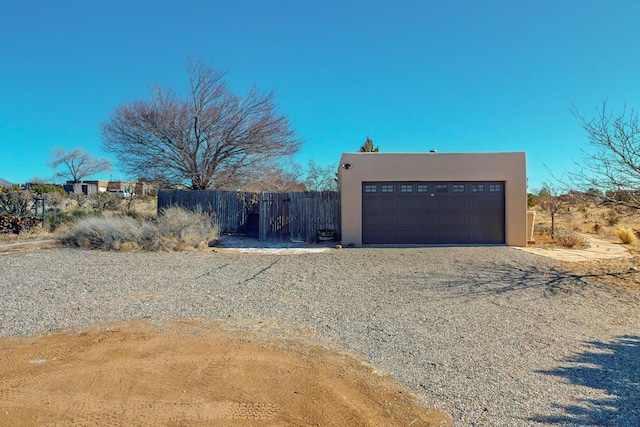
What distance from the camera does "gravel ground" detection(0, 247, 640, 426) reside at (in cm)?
340

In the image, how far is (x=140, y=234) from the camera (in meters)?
12.2

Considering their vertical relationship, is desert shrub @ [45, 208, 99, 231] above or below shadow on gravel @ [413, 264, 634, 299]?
above

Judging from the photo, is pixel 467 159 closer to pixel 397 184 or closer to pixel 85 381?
pixel 397 184

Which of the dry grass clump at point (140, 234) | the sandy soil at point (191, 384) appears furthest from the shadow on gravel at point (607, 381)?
the dry grass clump at point (140, 234)

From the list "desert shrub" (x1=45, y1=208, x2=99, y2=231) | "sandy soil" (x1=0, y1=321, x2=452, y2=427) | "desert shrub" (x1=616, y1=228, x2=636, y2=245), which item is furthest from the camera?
"desert shrub" (x1=45, y1=208, x2=99, y2=231)

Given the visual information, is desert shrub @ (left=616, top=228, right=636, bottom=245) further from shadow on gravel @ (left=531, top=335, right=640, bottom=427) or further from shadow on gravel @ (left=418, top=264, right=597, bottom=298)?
shadow on gravel @ (left=531, top=335, right=640, bottom=427)

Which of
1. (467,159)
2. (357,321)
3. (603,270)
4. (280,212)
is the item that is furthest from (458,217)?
(357,321)

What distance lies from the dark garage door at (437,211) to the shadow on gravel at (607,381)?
28.5 ft

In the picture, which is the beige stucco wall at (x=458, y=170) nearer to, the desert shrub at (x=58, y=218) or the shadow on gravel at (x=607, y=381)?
the shadow on gravel at (x=607, y=381)

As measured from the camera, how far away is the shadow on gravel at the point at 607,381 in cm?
297

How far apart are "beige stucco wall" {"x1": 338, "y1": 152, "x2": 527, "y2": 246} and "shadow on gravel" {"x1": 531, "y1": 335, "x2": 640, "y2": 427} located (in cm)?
902

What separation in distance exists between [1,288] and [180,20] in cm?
980

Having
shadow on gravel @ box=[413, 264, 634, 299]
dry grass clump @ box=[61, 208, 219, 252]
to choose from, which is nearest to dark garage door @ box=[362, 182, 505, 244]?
shadow on gravel @ box=[413, 264, 634, 299]

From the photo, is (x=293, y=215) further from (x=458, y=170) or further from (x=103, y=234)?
(x=103, y=234)
